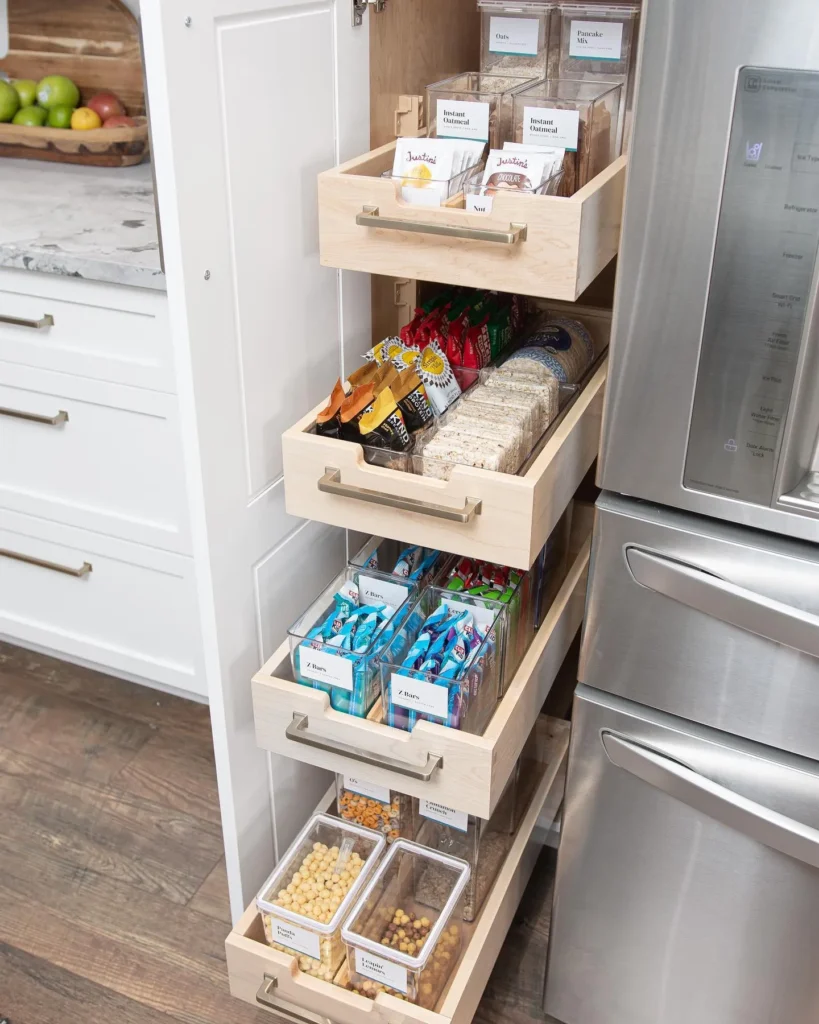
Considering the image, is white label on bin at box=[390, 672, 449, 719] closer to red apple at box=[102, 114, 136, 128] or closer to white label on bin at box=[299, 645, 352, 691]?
white label on bin at box=[299, 645, 352, 691]

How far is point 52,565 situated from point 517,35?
1.27 metres

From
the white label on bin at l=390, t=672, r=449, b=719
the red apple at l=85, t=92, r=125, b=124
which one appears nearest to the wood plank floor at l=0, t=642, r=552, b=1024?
the white label on bin at l=390, t=672, r=449, b=719

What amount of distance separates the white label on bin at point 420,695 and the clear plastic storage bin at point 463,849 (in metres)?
0.24

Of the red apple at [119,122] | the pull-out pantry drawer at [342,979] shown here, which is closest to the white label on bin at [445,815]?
the pull-out pantry drawer at [342,979]

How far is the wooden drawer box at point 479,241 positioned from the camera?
3.52 feet

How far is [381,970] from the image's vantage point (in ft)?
4.12

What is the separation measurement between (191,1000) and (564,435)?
1016 mm

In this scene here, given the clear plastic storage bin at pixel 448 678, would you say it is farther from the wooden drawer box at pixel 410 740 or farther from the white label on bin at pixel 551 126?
the white label on bin at pixel 551 126

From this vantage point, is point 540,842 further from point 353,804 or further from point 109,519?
point 109,519

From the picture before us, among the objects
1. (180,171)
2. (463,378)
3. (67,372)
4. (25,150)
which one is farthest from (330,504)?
(25,150)

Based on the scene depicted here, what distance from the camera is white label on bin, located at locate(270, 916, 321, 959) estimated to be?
1284 millimetres

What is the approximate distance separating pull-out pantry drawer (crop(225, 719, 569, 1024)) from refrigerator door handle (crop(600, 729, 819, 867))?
1.05 ft

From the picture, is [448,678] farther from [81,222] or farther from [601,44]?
[81,222]

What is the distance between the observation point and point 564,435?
3.89 feet
